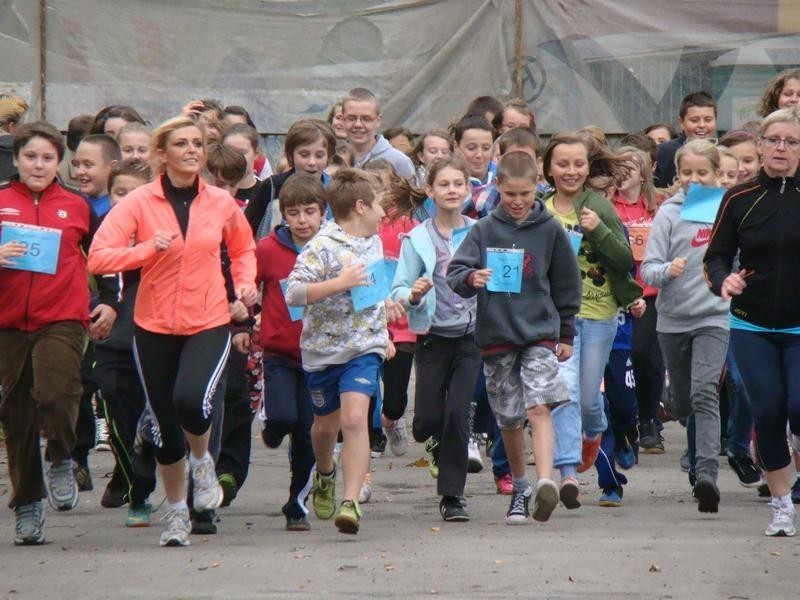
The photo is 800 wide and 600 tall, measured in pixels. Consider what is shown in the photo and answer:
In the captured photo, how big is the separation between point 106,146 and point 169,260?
8.24 feet

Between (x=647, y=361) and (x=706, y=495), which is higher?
(x=647, y=361)

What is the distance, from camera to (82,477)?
1131 centimetres

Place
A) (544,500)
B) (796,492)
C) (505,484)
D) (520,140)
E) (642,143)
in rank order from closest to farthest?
1. (544,500)
2. (796,492)
3. (505,484)
4. (520,140)
5. (642,143)

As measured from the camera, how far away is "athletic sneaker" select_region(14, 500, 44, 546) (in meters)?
9.14

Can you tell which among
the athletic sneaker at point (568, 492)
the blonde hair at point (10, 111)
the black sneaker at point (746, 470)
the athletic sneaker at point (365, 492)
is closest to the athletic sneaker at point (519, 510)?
the athletic sneaker at point (568, 492)

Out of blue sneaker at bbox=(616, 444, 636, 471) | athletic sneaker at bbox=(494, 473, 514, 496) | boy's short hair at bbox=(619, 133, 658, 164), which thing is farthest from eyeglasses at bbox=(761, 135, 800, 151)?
boy's short hair at bbox=(619, 133, 658, 164)

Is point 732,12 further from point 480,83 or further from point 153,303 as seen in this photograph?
point 153,303

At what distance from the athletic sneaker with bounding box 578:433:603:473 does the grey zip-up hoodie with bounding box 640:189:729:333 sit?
2.41 ft

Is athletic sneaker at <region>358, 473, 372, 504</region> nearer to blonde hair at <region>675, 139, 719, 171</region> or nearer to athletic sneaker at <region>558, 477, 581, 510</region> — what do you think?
athletic sneaker at <region>558, 477, 581, 510</region>

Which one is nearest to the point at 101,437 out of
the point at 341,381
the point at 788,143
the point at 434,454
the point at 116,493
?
the point at 116,493

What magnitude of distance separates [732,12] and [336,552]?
992 cm

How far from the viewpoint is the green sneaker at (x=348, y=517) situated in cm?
898

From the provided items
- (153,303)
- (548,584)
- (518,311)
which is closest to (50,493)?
(153,303)

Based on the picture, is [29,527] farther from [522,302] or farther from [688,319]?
[688,319]
